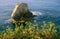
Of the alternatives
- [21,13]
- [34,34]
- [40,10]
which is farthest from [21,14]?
[34,34]

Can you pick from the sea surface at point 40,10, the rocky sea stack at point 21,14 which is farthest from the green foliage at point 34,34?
the rocky sea stack at point 21,14

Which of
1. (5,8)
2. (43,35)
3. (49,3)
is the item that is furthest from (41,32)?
(49,3)

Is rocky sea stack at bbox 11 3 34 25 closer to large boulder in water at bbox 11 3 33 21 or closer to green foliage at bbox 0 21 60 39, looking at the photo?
large boulder in water at bbox 11 3 33 21

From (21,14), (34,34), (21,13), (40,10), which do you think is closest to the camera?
(34,34)

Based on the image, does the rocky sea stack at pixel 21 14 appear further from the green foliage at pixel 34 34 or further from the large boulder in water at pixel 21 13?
the green foliage at pixel 34 34

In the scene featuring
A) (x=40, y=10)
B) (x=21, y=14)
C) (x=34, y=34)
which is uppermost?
(x=34, y=34)

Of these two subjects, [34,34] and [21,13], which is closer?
[34,34]

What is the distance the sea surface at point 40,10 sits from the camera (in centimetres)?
2445

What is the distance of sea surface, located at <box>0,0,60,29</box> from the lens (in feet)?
80.2

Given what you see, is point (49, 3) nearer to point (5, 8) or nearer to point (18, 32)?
point (5, 8)

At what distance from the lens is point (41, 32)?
12055mm

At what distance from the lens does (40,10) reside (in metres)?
28.8

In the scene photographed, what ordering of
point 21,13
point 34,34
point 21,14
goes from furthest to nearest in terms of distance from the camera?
point 21,13 → point 21,14 → point 34,34

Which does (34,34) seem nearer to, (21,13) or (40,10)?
(21,13)
